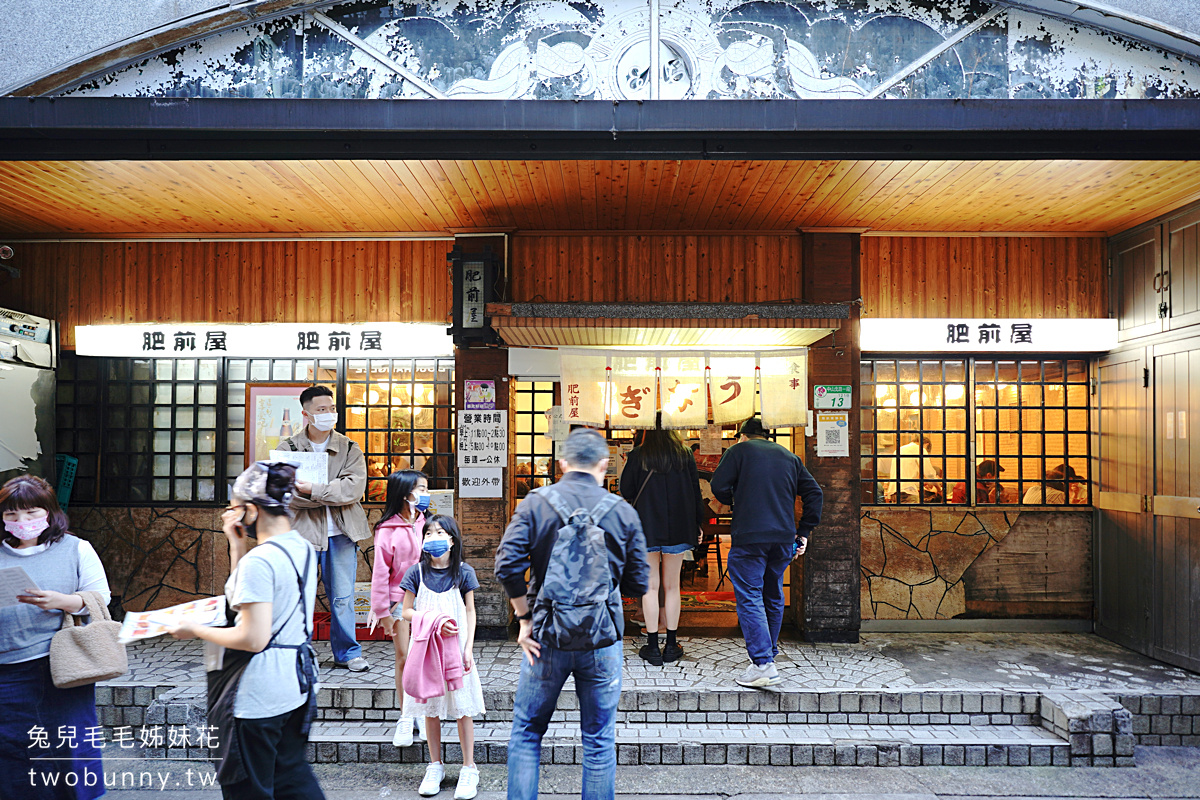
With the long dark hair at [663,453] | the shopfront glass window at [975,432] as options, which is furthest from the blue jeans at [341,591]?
the shopfront glass window at [975,432]

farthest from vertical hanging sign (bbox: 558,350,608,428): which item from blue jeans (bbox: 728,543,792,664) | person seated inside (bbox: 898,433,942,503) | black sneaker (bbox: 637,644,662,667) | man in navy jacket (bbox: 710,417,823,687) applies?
person seated inside (bbox: 898,433,942,503)

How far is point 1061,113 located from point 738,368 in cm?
393

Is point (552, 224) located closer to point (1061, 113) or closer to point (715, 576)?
point (1061, 113)

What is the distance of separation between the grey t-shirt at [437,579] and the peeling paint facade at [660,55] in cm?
379

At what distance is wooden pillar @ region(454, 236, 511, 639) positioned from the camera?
818 centimetres

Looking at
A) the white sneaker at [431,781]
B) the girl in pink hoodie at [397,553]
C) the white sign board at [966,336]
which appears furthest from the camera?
the white sign board at [966,336]

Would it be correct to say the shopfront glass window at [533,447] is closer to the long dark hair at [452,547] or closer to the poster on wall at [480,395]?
the poster on wall at [480,395]

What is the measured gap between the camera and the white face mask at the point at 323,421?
22.6 feet

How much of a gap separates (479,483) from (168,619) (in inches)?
198

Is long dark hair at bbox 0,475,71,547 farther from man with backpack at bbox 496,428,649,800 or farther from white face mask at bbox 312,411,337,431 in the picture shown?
man with backpack at bbox 496,428,649,800

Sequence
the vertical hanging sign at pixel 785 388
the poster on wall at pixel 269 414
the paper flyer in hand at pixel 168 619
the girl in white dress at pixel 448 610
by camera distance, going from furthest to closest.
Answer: the poster on wall at pixel 269 414, the vertical hanging sign at pixel 785 388, the girl in white dress at pixel 448 610, the paper flyer in hand at pixel 168 619

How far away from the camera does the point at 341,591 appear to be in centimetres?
711

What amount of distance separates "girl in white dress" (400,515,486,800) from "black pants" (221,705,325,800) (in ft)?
4.45

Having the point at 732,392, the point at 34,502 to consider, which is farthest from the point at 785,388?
the point at 34,502
